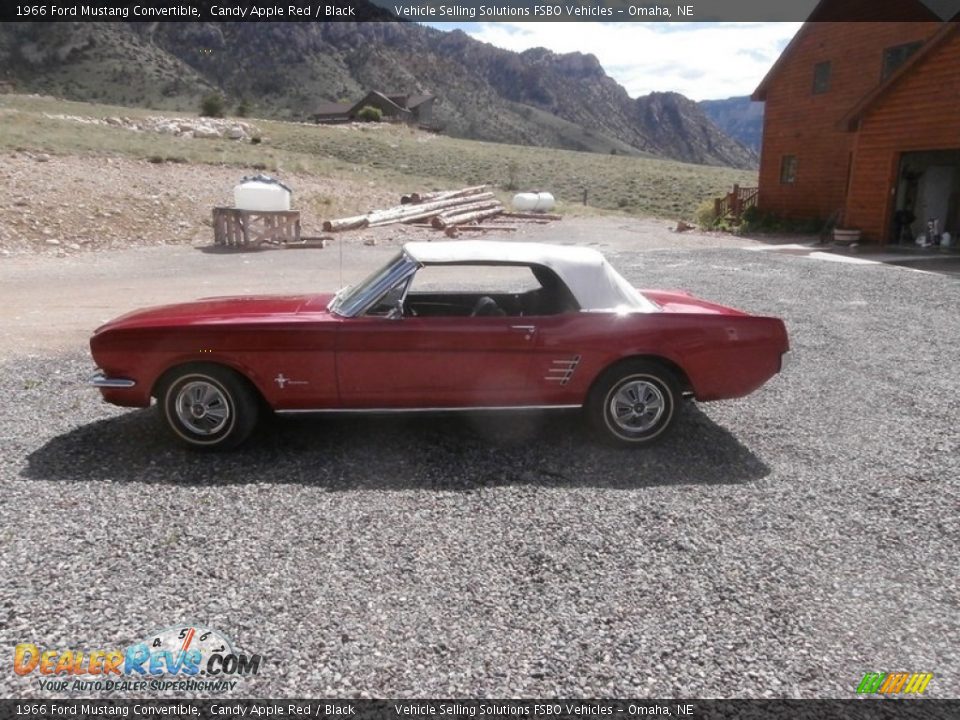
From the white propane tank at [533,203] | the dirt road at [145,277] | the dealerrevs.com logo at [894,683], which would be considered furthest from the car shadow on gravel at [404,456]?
the white propane tank at [533,203]

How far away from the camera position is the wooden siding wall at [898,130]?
1647cm

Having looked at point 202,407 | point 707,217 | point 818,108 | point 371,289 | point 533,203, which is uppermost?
point 818,108

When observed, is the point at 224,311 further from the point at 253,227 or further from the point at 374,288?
the point at 253,227

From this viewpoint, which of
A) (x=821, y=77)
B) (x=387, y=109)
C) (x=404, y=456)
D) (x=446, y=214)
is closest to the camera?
(x=404, y=456)

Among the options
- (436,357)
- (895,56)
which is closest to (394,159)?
(895,56)

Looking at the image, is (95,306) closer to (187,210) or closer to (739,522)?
(739,522)

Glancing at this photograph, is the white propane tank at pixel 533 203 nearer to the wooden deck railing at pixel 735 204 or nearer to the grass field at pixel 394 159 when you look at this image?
the grass field at pixel 394 159

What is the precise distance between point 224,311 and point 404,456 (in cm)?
166

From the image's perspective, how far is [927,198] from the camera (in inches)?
780

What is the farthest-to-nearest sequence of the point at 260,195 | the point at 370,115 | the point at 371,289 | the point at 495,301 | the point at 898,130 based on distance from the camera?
1. the point at 370,115
2. the point at 260,195
3. the point at 898,130
4. the point at 495,301
5. the point at 371,289

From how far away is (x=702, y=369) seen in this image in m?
4.75

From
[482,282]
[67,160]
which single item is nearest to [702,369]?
[482,282]

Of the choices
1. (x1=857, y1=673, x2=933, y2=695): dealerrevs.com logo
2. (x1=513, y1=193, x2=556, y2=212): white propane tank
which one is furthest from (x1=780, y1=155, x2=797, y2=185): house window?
(x1=857, y1=673, x2=933, y2=695): dealerrevs.com logo

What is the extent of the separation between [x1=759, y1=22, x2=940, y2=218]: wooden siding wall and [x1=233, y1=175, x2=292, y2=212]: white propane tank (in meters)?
17.2
